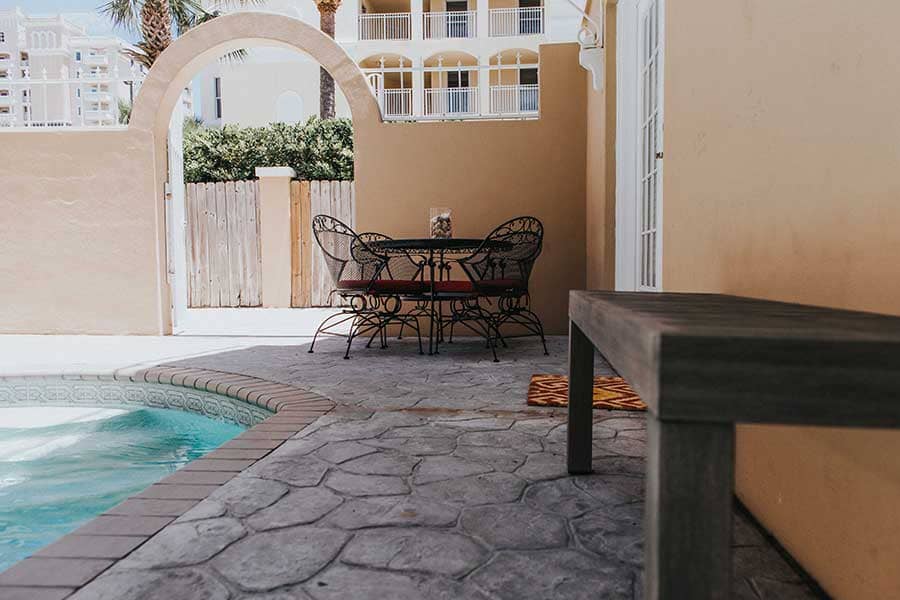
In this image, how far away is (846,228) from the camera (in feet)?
3.81

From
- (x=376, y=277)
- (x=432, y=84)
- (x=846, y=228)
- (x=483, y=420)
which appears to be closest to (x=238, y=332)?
(x=376, y=277)

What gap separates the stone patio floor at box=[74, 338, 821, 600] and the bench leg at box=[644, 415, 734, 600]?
2.17 feet

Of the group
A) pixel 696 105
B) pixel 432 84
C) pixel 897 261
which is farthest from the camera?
pixel 432 84

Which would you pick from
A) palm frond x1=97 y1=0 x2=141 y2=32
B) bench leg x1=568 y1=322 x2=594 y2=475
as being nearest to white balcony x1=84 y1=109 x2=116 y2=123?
palm frond x1=97 y1=0 x2=141 y2=32

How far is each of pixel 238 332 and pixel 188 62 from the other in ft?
8.51

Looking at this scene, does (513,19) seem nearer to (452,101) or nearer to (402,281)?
(452,101)

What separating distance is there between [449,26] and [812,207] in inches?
726

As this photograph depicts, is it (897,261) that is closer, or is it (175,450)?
(897,261)

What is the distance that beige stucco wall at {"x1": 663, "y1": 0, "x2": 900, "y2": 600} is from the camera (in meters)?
1.05

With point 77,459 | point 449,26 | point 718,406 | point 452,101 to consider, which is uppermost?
point 449,26

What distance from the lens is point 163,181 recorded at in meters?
6.12

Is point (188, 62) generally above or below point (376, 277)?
above

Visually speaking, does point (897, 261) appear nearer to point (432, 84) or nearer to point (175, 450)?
point (175, 450)

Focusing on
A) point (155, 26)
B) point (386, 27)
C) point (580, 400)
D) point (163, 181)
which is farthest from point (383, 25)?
point (580, 400)
